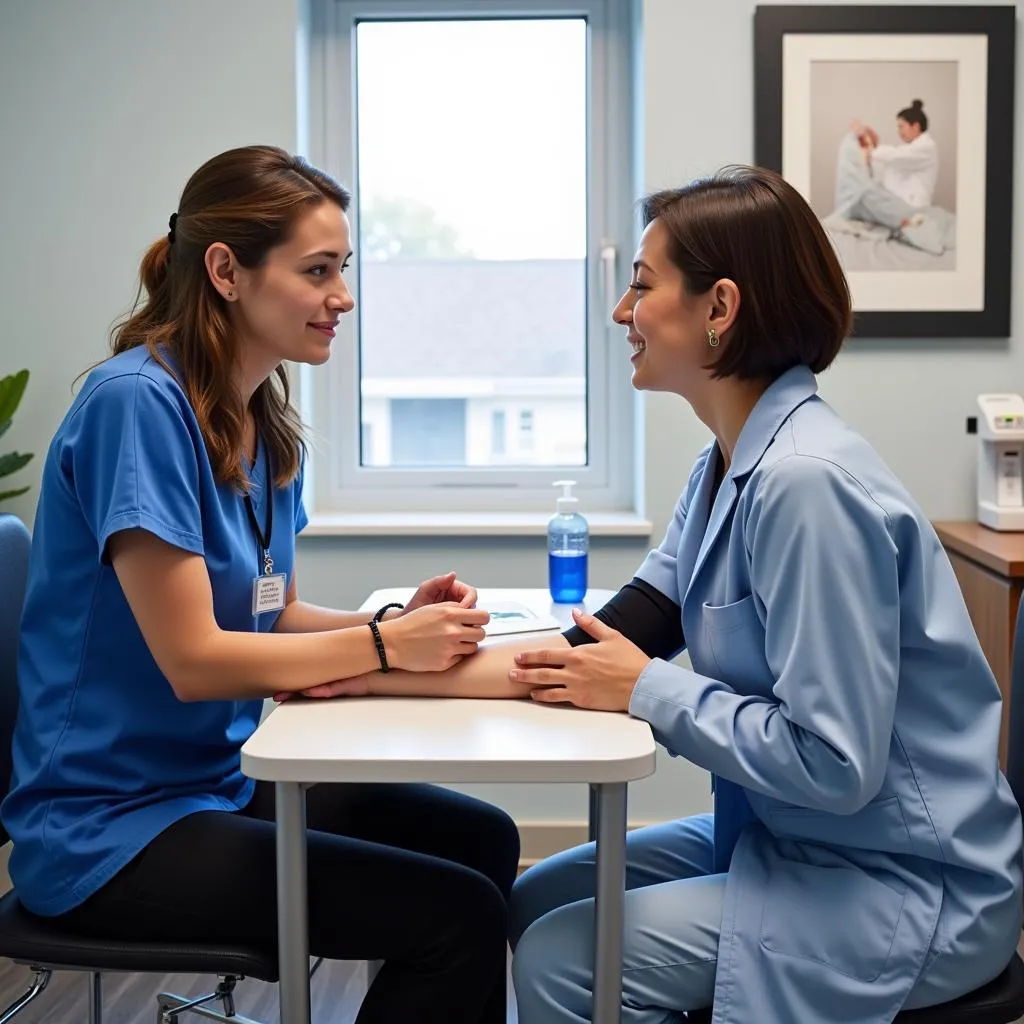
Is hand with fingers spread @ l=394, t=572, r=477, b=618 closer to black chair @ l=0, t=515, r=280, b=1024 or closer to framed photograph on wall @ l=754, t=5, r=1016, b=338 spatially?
black chair @ l=0, t=515, r=280, b=1024

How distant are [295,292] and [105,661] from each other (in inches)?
21.2

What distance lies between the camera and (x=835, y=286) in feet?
4.57

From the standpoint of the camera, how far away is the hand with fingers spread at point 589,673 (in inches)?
52.6

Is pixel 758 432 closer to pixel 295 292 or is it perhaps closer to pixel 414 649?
pixel 414 649

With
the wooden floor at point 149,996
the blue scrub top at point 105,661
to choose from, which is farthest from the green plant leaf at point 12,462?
the blue scrub top at point 105,661

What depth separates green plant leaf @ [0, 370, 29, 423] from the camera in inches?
102

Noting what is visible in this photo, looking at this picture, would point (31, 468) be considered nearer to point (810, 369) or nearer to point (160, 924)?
point (160, 924)

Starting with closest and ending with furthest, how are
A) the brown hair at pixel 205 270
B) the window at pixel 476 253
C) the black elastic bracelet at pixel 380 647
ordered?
the black elastic bracelet at pixel 380 647, the brown hair at pixel 205 270, the window at pixel 476 253

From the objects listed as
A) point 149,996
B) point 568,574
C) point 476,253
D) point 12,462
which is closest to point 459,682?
point 568,574

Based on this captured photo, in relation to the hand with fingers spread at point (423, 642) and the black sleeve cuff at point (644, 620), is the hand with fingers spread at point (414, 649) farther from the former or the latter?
the black sleeve cuff at point (644, 620)

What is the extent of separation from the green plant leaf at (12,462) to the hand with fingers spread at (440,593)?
1314 mm

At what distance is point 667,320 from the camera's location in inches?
58.1

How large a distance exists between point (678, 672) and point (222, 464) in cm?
62

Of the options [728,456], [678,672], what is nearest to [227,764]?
[678,672]
